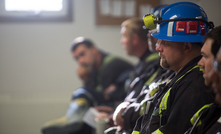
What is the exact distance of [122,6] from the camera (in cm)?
412

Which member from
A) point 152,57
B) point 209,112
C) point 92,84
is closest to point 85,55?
point 92,84

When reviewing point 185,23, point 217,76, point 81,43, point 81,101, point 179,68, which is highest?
point 185,23

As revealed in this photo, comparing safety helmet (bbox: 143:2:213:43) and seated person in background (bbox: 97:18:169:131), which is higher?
safety helmet (bbox: 143:2:213:43)

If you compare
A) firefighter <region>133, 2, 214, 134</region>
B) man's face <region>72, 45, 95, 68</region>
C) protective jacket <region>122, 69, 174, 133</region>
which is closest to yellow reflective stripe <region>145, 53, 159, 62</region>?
protective jacket <region>122, 69, 174, 133</region>

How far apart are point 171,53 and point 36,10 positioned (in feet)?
9.48

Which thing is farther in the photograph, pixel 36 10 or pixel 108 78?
pixel 36 10

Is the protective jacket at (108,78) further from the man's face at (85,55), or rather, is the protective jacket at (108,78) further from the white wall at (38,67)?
the white wall at (38,67)

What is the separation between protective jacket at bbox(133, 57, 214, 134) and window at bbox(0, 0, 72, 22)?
9.07ft

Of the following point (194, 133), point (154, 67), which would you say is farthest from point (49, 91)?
point (194, 133)

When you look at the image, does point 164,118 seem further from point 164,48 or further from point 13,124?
point 13,124

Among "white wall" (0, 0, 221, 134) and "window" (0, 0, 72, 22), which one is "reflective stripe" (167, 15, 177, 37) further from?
"window" (0, 0, 72, 22)

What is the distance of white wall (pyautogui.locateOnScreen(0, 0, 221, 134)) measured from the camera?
4.18 metres

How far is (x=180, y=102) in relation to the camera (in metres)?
1.48

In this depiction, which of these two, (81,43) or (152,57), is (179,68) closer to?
(152,57)
